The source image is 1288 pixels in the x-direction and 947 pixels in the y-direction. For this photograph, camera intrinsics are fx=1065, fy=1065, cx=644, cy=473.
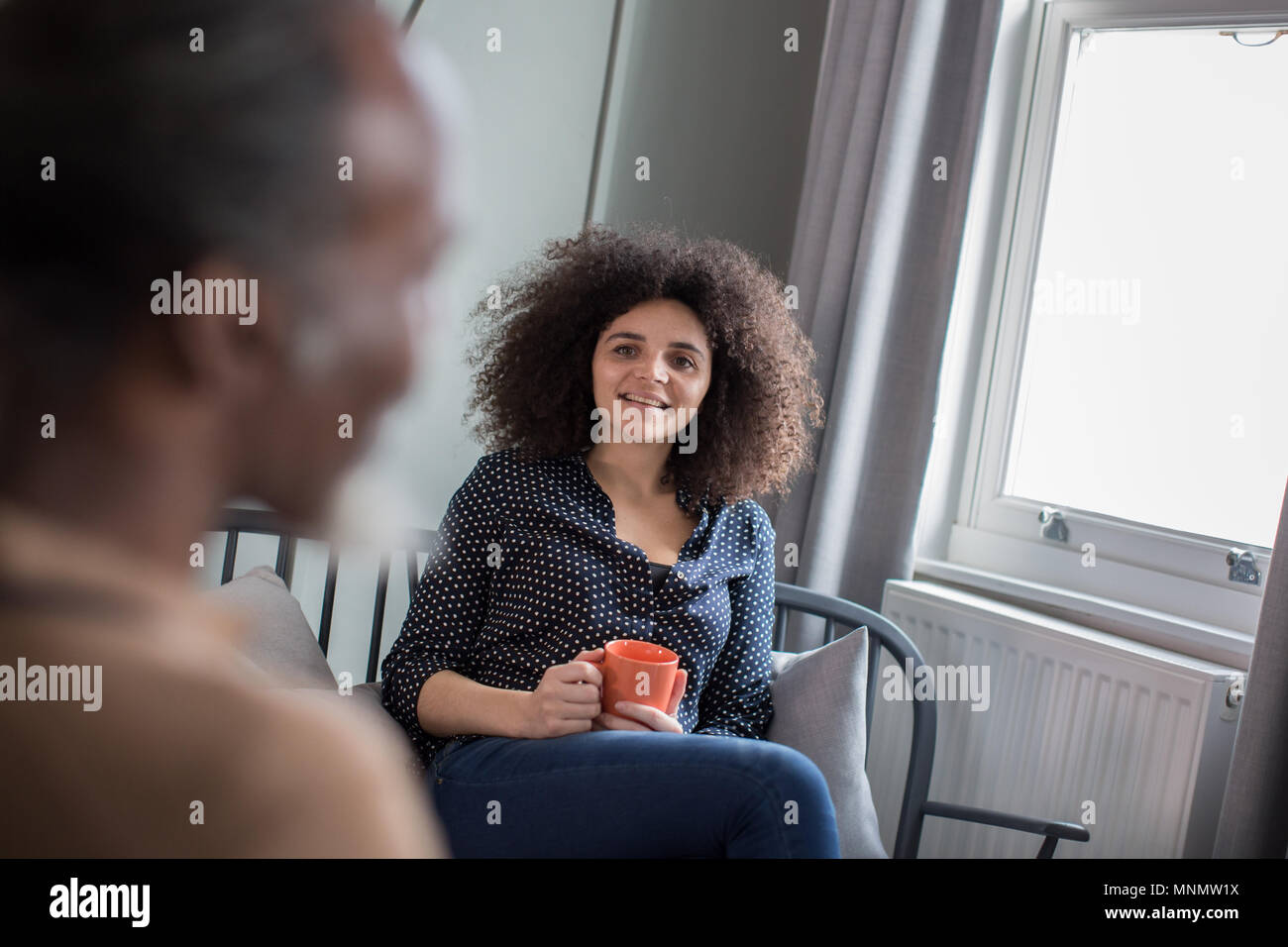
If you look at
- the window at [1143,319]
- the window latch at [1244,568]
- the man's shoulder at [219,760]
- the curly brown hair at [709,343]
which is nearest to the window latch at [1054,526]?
the window at [1143,319]

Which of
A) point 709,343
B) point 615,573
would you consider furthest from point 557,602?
point 709,343

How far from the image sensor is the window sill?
158 centimetres

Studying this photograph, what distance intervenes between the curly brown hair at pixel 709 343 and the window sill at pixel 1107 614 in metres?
0.44

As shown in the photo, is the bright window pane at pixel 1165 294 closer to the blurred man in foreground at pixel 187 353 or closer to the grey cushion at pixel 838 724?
the grey cushion at pixel 838 724

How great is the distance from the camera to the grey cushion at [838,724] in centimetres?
137

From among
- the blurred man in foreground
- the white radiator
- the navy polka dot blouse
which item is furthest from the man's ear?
the white radiator

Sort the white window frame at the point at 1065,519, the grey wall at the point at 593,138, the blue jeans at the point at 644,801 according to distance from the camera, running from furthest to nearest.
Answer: the grey wall at the point at 593,138 → the white window frame at the point at 1065,519 → the blue jeans at the point at 644,801

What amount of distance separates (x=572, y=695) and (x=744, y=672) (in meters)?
0.41

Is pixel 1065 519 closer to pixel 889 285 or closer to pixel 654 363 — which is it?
pixel 889 285

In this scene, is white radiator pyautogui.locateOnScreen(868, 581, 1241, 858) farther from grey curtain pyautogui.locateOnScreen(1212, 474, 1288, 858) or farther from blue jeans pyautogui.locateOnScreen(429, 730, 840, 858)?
blue jeans pyautogui.locateOnScreen(429, 730, 840, 858)

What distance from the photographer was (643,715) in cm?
110
